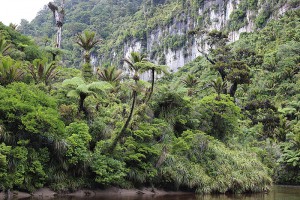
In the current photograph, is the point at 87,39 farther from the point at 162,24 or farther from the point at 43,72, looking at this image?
the point at 162,24

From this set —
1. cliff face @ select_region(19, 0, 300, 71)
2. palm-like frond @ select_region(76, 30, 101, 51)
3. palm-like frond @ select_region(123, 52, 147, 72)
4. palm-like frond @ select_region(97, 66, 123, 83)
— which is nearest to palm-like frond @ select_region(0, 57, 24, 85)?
palm-like frond @ select_region(76, 30, 101, 51)

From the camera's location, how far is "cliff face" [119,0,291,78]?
79.0m

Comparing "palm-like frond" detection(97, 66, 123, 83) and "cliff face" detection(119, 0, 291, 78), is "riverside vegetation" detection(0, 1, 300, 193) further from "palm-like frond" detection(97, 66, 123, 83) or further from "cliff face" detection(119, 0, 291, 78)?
"cliff face" detection(119, 0, 291, 78)

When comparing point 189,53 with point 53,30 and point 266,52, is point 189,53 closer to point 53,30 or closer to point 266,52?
point 266,52

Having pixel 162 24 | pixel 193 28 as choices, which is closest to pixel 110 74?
pixel 193 28

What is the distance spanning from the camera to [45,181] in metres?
19.1

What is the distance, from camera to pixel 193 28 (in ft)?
308

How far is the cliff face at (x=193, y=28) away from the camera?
79000 millimetres

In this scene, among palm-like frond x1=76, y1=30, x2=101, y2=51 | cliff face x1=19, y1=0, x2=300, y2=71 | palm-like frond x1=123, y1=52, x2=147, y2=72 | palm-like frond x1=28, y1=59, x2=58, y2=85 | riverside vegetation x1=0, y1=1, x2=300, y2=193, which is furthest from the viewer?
cliff face x1=19, y1=0, x2=300, y2=71

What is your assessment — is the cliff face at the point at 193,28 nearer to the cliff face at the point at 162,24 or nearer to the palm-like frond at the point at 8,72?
the cliff face at the point at 162,24

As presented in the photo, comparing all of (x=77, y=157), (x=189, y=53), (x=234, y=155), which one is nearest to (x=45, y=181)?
(x=77, y=157)

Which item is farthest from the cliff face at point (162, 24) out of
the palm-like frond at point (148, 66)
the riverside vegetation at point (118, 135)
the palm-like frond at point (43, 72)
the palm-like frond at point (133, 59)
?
the palm-like frond at point (148, 66)

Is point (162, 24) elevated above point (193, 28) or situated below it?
above

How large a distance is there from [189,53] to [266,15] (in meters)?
25.4
